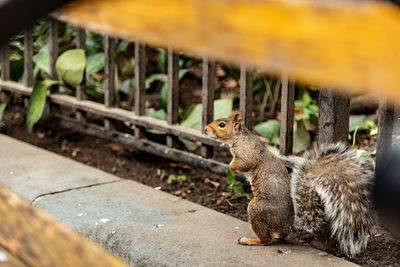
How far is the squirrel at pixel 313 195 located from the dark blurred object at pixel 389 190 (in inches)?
66.6

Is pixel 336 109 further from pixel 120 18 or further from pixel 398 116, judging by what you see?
pixel 120 18

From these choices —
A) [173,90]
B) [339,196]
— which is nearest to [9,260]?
[339,196]

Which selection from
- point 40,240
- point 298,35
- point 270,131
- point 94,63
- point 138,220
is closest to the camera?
point 298,35

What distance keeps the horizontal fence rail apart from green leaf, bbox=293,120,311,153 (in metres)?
0.30

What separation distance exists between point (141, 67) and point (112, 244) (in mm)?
1459

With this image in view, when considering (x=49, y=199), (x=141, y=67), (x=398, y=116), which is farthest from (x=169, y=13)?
(x=141, y=67)

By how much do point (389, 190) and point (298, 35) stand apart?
0.18 m

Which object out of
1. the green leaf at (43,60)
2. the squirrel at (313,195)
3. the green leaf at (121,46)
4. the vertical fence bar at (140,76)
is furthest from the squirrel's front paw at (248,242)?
the green leaf at (43,60)

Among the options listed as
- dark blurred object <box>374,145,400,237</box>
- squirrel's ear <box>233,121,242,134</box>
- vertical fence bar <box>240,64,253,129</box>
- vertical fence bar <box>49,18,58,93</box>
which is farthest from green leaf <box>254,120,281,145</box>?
dark blurred object <box>374,145,400,237</box>

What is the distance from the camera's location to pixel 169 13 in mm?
560

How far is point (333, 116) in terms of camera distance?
280cm

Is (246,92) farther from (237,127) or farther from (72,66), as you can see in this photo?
(72,66)

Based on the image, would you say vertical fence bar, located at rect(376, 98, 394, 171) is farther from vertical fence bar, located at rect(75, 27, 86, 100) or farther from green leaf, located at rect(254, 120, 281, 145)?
vertical fence bar, located at rect(75, 27, 86, 100)

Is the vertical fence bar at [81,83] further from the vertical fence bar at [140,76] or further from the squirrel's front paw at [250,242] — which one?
the squirrel's front paw at [250,242]
